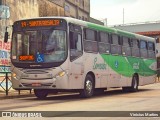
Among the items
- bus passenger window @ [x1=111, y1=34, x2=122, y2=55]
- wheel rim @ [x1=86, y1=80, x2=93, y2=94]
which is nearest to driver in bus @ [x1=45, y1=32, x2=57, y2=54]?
wheel rim @ [x1=86, y1=80, x2=93, y2=94]

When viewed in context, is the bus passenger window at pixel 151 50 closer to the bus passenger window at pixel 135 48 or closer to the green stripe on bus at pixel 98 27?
the bus passenger window at pixel 135 48

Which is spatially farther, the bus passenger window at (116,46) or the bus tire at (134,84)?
the bus tire at (134,84)

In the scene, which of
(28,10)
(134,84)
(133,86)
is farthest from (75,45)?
(28,10)

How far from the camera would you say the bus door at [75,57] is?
18.5 metres

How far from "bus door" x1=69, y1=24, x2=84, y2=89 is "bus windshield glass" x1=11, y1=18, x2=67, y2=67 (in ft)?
1.50

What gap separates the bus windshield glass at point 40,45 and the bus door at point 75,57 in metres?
0.46

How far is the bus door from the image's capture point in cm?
1853

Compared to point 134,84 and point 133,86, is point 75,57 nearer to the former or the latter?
point 133,86

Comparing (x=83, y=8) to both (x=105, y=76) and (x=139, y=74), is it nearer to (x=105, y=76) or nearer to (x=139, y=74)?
(x=139, y=74)

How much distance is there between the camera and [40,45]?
1833cm

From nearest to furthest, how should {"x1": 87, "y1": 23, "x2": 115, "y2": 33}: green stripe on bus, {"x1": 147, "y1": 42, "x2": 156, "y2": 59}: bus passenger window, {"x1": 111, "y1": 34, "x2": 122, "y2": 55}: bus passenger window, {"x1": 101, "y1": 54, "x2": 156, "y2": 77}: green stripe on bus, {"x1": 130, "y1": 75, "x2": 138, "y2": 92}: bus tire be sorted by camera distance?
{"x1": 87, "y1": 23, "x2": 115, "y2": 33}: green stripe on bus → {"x1": 101, "y1": 54, "x2": 156, "y2": 77}: green stripe on bus → {"x1": 111, "y1": 34, "x2": 122, "y2": 55}: bus passenger window → {"x1": 130, "y1": 75, "x2": 138, "y2": 92}: bus tire → {"x1": 147, "y1": 42, "x2": 156, "y2": 59}: bus passenger window

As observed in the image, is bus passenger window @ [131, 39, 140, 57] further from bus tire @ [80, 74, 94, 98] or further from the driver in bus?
the driver in bus

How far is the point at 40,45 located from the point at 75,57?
1.56m

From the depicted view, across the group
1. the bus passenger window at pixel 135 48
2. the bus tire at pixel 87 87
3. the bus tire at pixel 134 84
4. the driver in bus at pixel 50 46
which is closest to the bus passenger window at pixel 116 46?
the bus passenger window at pixel 135 48
